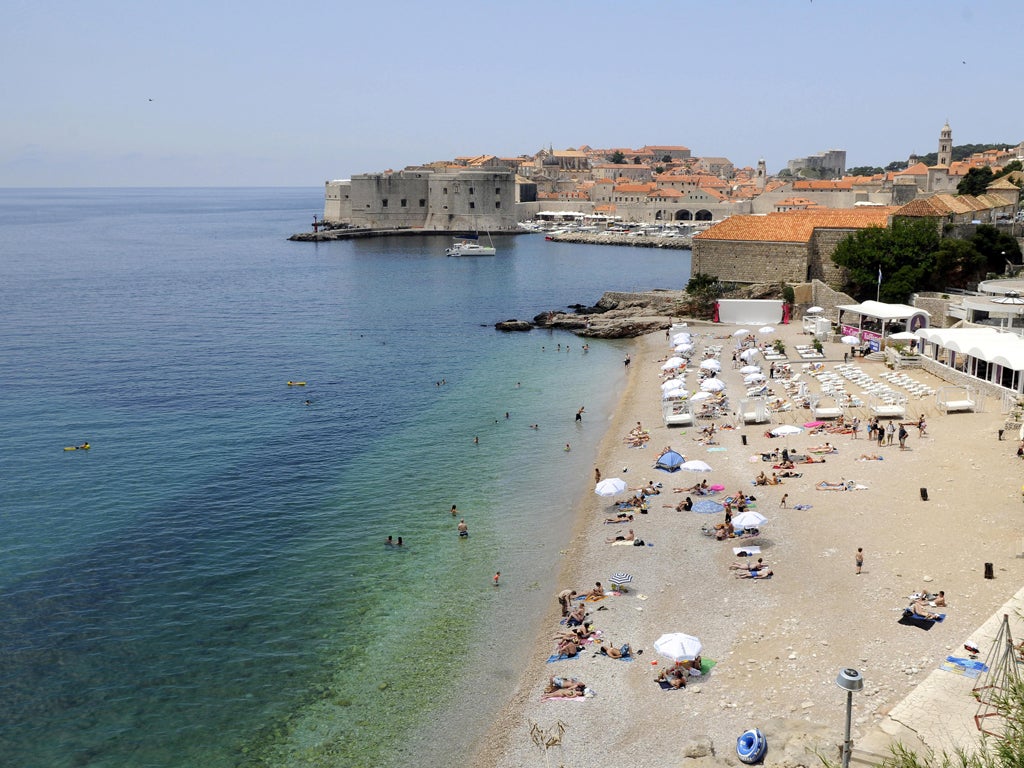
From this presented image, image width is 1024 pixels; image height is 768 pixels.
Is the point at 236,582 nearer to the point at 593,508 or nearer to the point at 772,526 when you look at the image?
the point at 593,508

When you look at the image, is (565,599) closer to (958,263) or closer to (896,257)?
(896,257)

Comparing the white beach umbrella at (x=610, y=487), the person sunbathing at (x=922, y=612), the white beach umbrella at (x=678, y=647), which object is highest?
the white beach umbrella at (x=610, y=487)

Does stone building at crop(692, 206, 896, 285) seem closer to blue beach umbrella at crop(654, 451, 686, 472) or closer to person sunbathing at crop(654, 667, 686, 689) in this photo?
blue beach umbrella at crop(654, 451, 686, 472)

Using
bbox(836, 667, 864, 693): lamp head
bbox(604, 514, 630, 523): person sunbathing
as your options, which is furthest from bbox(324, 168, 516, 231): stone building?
bbox(836, 667, 864, 693): lamp head

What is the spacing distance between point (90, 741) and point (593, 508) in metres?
10.0

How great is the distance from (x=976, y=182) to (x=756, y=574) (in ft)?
164

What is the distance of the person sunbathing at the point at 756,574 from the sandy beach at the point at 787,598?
0.14 m

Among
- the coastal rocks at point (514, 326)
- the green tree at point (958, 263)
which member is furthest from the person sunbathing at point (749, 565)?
the coastal rocks at point (514, 326)

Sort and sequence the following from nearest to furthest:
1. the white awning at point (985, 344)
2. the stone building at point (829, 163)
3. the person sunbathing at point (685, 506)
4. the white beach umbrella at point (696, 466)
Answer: the person sunbathing at point (685, 506), the white beach umbrella at point (696, 466), the white awning at point (985, 344), the stone building at point (829, 163)

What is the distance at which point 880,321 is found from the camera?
105 ft

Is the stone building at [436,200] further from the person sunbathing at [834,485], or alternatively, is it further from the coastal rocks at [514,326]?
the person sunbathing at [834,485]

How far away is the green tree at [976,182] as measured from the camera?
53406mm

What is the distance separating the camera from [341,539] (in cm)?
1708

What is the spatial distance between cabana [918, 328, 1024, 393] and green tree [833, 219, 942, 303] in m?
7.62
